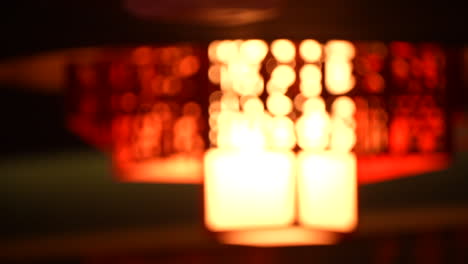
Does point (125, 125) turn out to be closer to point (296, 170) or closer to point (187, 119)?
point (187, 119)

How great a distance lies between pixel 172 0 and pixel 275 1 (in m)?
0.20

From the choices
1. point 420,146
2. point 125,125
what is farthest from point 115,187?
point 420,146

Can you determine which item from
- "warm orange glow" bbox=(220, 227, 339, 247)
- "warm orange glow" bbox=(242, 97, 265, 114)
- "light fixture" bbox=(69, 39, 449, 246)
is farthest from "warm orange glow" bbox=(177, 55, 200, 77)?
"warm orange glow" bbox=(220, 227, 339, 247)

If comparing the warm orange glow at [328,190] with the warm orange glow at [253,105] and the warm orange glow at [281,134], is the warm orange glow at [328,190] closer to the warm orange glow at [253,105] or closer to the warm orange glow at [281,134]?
the warm orange glow at [281,134]

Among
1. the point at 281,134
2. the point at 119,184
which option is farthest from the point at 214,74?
the point at 119,184

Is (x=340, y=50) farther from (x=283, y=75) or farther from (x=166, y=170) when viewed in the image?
(x=166, y=170)

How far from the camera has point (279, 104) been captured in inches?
59.2

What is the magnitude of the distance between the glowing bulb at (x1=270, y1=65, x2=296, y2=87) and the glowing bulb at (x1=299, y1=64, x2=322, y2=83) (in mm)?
18

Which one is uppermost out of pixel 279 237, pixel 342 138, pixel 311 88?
pixel 311 88

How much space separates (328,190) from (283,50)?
0.32 meters

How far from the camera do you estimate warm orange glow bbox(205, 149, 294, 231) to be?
5.10 feet

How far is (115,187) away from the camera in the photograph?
1.55 meters

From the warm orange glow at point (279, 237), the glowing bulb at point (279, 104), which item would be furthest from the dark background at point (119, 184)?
the glowing bulb at point (279, 104)

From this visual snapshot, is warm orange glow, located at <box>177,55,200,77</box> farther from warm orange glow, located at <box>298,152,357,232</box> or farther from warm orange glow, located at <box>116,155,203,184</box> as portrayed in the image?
warm orange glow, located at <box>298,152,357,232</box>
